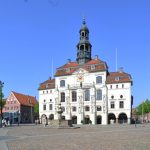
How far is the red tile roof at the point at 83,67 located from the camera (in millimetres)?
95944

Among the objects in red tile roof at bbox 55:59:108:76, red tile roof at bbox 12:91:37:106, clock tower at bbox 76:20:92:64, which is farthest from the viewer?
red tile roof at bbox 12:91:37:106

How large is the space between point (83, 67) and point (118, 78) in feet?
37.7

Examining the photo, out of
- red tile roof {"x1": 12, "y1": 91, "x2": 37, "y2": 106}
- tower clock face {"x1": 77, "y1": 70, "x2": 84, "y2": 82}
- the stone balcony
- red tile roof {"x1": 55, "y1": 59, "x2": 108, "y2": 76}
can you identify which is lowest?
red tile roof {"x1": 12, "y1": 91, "x2": 37, "y2": 106}

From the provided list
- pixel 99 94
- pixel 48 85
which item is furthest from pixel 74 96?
pixel 48 85

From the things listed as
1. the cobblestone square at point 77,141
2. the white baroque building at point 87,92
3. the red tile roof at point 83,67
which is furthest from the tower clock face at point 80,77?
the cobblestone square at point 77,141

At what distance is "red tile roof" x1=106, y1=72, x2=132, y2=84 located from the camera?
92.4 metres

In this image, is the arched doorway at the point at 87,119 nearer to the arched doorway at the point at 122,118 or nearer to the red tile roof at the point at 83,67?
the arched doorway at the point at 122,118

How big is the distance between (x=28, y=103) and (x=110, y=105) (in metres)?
49.9

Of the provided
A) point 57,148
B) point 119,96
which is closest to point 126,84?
point 119,96

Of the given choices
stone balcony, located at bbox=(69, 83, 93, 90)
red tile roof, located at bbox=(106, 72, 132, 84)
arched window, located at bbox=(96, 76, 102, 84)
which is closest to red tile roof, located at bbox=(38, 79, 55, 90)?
stone balcony, located at bbox=(69, 83, 93, 90)

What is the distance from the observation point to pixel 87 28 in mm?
105500

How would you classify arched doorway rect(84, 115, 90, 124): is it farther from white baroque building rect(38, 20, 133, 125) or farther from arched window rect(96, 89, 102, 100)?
arched window rect(96, 89, 102, 100)

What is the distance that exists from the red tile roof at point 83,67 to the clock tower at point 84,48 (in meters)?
1.82

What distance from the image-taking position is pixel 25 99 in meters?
134
